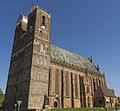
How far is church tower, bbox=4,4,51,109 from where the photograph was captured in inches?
1291

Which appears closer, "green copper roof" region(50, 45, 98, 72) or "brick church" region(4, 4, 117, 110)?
"brick church" region(4, 4, 117, 110)

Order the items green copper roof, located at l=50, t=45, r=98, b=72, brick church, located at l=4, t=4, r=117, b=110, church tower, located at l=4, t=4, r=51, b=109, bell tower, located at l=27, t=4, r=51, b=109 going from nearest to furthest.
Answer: bell tower, located at l=27, t=4, r=51, b=109, church tower, located at l=4, t=4, r=51, b=109, brick church, located at l=4, t=4, r=117, b=110, green copper roof, located at l=50, t=45, r=98, b=72

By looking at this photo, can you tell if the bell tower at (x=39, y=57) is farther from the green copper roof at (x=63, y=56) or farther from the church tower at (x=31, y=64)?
the green copper roof at (x=63, y=56)

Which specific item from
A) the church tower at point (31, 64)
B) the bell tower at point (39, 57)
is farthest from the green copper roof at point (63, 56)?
the church tower at point (31, 64)

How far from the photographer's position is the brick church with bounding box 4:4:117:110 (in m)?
33.6

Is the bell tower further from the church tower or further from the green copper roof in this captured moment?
the green copper roof

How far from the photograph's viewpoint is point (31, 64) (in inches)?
Result: 1362

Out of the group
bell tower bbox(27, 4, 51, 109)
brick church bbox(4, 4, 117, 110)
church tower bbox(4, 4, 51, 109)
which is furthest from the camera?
brick church bbox(4, 4, 117, 110)

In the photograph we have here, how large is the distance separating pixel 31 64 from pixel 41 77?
4575 millimetres

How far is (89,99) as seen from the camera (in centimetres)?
4600

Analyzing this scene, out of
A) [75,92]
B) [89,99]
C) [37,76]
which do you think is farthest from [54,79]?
[89,99]

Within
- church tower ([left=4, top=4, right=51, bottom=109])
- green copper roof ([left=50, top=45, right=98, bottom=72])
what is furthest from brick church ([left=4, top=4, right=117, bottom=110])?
green copper roof ([left=50, top=45, right=98, bottom=72])

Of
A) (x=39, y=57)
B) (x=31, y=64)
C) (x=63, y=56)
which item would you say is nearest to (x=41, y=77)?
(x=31, y=64)

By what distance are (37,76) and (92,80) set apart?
2910 centimetres
